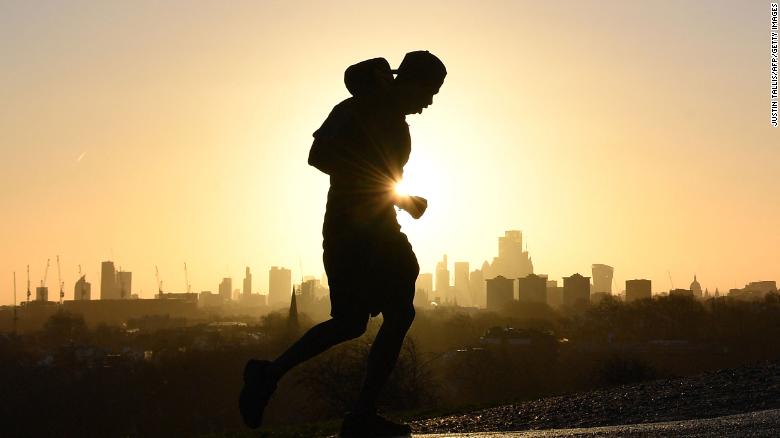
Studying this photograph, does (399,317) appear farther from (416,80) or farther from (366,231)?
(416,80)

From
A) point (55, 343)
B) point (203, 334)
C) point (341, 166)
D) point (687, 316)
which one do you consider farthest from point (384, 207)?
point (55, 343)

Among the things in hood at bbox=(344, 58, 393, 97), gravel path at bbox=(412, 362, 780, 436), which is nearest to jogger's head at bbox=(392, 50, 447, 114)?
hood at bbox=(344, 58, 393, 97)

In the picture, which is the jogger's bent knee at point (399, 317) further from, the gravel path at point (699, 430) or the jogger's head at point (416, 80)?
the jogger's head at point (416, 80)

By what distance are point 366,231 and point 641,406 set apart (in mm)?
4736

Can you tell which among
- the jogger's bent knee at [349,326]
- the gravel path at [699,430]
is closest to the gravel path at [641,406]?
the gravel path at [699,430]

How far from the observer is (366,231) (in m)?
6.42

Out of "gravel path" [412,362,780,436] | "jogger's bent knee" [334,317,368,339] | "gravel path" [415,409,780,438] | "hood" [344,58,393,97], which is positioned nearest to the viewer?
"gravel path" [415,409,780,438]

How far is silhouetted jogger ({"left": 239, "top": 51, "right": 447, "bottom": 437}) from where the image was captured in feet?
21.0

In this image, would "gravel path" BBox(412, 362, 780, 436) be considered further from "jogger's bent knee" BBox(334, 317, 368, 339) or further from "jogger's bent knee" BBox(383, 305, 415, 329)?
"jogger's bent knee" BBox(334, 317, 368, 339)

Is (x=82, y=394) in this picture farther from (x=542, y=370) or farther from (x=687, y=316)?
(x=687, y=316)

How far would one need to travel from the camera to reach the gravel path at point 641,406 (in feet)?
29.6

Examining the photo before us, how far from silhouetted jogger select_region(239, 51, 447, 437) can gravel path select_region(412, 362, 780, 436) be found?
1723 mm

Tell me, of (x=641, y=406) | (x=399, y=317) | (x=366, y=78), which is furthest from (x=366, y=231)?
(x=641, y=406)

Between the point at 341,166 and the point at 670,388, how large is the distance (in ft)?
22.8
